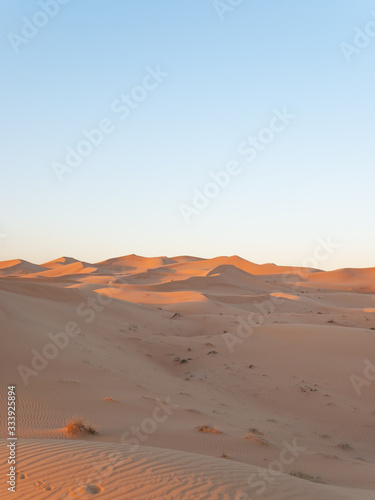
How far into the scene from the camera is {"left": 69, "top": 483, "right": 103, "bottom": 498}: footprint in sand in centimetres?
391

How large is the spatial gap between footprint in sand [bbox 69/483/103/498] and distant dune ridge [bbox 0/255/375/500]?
0.02 meters

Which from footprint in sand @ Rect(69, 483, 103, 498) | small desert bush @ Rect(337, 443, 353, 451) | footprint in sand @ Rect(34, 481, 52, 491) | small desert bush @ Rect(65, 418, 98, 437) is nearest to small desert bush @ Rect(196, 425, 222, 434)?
small desert bush @ Rect(65, 418, 98, 437)

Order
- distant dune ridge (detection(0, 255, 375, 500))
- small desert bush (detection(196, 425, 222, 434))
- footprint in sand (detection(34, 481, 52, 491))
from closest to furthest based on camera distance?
1. footprint in sand (detection(34, 481, 52, 491))
2. distant dune ridge (detection(0, 255, 375, 500))
3. small desert bush (detection(196, 425, 222, 434))

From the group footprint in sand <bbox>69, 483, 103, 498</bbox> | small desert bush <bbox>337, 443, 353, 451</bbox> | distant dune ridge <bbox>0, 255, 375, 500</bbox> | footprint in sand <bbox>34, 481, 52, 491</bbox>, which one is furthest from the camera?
small desert bush <bbox>337, 443, 353, 451</bbox>

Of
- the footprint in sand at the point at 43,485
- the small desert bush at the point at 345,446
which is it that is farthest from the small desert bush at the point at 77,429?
the small desert bush at the point at 345,446

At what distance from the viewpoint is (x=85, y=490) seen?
13.1ft

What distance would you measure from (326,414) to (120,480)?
7453 mm

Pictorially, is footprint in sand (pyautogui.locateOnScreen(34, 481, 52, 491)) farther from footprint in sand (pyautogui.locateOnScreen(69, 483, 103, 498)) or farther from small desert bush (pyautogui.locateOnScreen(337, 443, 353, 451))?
small desert bush (pyautogui.locateOnScreen(337, 443, 353, 451))

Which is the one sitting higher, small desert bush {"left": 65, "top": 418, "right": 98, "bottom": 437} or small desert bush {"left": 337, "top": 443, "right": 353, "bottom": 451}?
small desert bush {"left": 65, "top": 418, "right": 98, "bottom": 437}

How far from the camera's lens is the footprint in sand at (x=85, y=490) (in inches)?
154

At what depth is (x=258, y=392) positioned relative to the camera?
11.8 meters

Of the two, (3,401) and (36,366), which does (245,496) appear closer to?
(3,401)

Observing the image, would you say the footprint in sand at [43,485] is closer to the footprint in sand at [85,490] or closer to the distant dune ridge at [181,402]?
the distant dune ridge at [181,402]

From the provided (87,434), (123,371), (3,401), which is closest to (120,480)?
(87,434)
